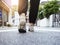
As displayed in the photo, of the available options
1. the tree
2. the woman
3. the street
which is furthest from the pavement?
the tree

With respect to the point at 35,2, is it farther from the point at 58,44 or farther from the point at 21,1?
the point at 58,44

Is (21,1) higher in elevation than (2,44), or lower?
higher

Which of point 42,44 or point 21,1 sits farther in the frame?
point 21,1

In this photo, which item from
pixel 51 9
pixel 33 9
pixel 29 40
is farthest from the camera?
pixel 51 9

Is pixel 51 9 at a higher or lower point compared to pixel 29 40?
higher

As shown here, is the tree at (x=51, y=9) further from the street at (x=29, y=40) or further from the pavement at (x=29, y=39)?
the street at (x=29, y=40)

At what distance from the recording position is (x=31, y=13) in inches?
150

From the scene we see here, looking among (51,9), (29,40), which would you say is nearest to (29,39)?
(29,40)

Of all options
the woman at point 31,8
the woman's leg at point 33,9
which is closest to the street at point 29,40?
the woman at point 31,8

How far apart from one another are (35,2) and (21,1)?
279mm

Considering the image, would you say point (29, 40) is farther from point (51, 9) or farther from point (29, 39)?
point (51, 9)

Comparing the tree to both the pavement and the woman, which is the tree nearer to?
the woman

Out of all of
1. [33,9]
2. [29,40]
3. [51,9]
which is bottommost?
[29,40]

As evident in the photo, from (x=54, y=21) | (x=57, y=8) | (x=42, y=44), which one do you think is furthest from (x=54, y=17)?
(x=42, y=44)
